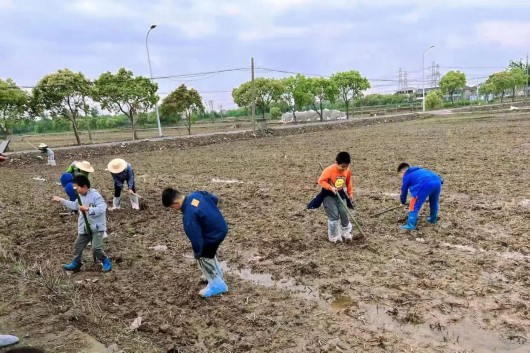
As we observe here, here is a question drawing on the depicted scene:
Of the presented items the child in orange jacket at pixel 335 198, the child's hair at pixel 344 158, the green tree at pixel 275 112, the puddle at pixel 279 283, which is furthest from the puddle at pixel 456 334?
the green tree at pixel 275 112

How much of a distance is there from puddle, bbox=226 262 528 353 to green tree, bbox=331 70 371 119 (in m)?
47.2

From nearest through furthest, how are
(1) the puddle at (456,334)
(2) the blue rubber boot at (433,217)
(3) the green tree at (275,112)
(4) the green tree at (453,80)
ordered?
(1) the puddle at (456,334) < (2) the blue rubber boot at (433,217) < (4) the green tree at (453,80) < (3) the green tree at (275,112)

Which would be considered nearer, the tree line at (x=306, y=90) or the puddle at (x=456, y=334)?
the puddle at (x=456, y=334)

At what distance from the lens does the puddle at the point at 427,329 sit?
389 cm

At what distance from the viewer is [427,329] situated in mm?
4207

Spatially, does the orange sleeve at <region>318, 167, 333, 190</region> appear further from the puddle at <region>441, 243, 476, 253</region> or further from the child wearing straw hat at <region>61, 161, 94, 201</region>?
the child wearing straw hat at <region>61, 161, 94, 201</region>

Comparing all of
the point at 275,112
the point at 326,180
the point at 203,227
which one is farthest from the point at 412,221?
the point at 275,112

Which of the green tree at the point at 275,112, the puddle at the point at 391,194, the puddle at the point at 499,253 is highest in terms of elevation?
the green tree at the point at 275,112

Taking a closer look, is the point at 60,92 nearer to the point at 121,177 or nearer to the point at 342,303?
the point at 121,177

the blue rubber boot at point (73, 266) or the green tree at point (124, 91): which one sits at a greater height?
the green tree at point (124, 91)

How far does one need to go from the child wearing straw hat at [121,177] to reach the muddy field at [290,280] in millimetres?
305

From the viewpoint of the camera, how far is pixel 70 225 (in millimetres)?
8469

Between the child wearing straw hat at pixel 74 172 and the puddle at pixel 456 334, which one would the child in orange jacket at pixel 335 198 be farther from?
the child wearing straw hat at pixel 74 172

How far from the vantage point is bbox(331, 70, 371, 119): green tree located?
5053 cm
